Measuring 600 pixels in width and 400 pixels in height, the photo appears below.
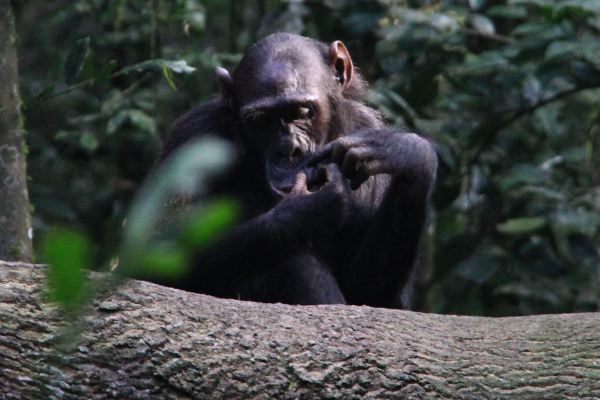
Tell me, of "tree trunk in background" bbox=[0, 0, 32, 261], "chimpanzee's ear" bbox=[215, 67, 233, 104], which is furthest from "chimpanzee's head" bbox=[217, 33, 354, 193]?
"tree trunk in background" bbox=[0, 0, 32, 261]

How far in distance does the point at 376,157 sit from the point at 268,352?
212 centimetres

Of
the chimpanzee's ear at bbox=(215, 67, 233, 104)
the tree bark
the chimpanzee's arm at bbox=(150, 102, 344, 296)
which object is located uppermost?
the chimpanzee's ear at bbox=(215, 67, 233, 104)

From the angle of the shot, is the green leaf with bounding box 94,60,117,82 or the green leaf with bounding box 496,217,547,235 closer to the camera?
the green leaf with bounding box 94,60,117,82

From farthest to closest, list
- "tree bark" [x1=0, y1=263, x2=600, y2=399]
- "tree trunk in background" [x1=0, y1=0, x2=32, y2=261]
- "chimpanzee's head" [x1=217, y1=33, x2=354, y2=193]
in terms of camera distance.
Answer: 1. "chimpanzee's head" [x1=217, y1=33, x2=354, y2=193]
2. "tree trunk in background" [x1=0, y1=0, x2=32, y2=261]
3. "tree bark" [x1=0, y1=263, x2=600, y2=399]

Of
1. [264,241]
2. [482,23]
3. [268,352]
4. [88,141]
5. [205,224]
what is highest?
[482,23]

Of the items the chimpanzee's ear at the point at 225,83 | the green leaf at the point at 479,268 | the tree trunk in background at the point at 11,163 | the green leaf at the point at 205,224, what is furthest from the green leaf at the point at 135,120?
the green leaf at the point at 205,224

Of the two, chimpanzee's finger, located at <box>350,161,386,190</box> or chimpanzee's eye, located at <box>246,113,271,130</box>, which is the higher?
chimpanzee's eye, located at <box>246,113,271,130</box>

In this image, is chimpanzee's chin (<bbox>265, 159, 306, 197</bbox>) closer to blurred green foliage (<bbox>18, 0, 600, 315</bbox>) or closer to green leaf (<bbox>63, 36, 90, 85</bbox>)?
green leaf (<bbox>63, 36, 90, 85</bbox>)

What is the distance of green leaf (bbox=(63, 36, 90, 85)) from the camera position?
16.4 ft

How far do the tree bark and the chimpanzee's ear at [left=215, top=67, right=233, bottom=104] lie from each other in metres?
2.44

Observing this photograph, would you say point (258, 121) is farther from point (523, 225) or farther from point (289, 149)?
point (523, 225)

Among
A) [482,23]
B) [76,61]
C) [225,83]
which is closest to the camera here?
[76,61]

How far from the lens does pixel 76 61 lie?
5000 mm

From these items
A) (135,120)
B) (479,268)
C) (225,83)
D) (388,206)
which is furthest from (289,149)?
(479,268)
